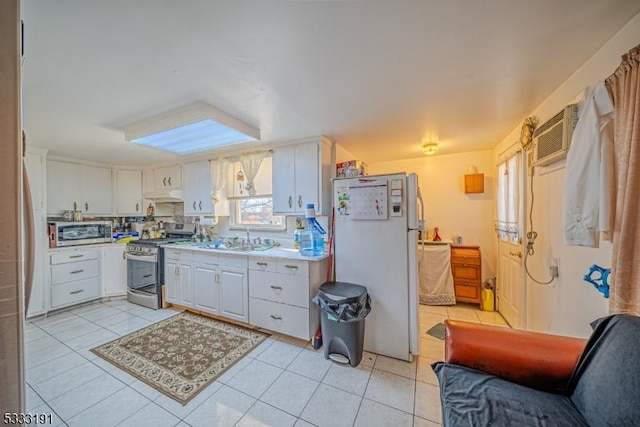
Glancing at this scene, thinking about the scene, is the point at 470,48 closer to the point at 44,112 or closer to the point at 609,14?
the point at 609,14

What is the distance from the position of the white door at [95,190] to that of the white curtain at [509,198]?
229 inches

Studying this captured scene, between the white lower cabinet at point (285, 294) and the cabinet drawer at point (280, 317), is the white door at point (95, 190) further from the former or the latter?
the cabinet drawer at point (280, 317)

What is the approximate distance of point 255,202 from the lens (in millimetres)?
3512

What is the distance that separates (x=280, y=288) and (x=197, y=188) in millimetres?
2213

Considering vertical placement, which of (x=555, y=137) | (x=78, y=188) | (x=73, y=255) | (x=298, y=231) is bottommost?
(x=73, y=255)

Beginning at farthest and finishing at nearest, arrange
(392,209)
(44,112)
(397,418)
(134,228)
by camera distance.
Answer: (134,228) → (392,209) → (44,112) → (397,418)

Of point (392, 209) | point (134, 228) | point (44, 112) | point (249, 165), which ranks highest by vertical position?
point (44, 112)

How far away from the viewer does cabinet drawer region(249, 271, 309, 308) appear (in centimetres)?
231

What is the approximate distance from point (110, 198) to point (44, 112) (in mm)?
2339

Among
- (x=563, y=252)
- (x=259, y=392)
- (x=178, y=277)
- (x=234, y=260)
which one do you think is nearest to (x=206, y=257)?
(x=234, y=260)

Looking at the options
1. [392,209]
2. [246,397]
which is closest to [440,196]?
[392,209]

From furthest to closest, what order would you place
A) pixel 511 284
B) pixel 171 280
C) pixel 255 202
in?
1. pixel 255 202
2. pixel 171 280
3. pixel 511 284

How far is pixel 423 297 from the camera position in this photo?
336 cm

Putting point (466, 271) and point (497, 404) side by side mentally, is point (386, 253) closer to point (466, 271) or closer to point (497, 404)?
point (497, 404)
